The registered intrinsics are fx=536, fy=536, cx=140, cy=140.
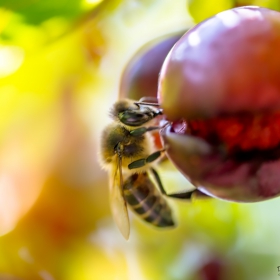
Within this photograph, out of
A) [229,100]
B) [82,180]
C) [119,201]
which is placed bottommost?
[82,180]

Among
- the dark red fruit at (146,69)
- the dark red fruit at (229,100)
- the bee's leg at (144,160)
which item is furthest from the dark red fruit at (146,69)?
the dark red fruit at (229,100)

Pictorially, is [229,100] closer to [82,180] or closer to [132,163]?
[132,163]

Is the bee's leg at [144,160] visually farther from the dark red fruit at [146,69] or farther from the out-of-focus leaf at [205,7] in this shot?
the out-of-focus leaf at [205,7]

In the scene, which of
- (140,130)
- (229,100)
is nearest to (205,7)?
(140,130)

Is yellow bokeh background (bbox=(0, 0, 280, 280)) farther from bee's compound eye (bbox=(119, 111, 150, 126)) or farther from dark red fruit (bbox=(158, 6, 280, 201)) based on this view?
dark red fruit (bbox=(158, 6, 280, 201))

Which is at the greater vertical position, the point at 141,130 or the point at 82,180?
the point at 141,130

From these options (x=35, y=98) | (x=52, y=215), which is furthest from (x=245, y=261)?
(x=35, y=98)

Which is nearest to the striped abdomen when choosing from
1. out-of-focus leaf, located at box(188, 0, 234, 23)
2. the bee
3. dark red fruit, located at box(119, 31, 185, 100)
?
the bee
